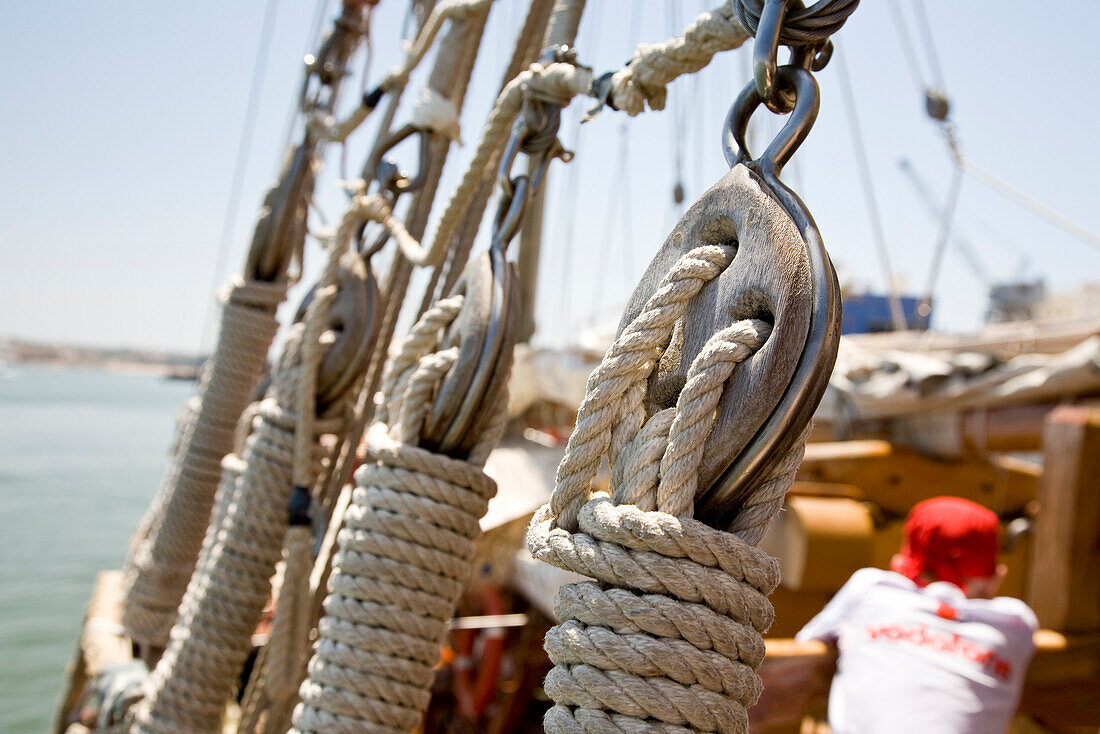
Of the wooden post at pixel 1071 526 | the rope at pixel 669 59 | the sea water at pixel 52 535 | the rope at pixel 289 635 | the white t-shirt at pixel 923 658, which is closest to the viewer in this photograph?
the rope at pixel 669 59

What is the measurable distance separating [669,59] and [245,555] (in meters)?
0.95

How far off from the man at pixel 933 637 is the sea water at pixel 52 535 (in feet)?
15.0

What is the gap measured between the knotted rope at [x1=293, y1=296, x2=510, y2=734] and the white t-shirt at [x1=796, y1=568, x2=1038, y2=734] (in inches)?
40.2

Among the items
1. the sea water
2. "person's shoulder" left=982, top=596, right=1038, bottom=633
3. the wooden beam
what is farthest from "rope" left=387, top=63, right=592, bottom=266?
the sea water

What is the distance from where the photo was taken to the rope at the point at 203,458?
1.73m

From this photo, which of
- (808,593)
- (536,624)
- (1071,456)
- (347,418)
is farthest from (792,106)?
(536,624)

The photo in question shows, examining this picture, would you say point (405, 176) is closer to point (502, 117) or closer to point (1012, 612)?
point (502, 117)

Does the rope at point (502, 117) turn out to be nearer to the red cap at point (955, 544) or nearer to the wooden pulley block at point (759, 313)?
the wooden pulley block at point (759, 313)

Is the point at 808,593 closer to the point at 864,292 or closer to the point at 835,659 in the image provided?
the point at 835,659

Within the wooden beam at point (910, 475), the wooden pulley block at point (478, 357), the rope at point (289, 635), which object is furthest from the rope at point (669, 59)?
the wooden beam at point (910, 475)

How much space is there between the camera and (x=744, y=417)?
0.50m

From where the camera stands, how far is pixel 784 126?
1.76 feet

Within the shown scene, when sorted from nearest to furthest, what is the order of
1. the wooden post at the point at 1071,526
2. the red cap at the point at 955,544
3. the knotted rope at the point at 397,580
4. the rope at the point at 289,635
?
the knotted rope at the point at 397,580 → the rope at the point at 289,635 → the red cap at the point at 955,544 → the wooden post at the point at 1071,526

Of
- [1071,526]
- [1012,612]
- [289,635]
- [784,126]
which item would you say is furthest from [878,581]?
[784,126]
